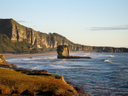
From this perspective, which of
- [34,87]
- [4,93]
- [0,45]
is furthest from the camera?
[0,45]

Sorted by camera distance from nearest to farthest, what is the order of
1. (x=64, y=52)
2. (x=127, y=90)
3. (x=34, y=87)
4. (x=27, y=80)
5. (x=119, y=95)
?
(x=34, y=87) < (x=27, y=80) < (x=119, y=95) < (x=127, y=90) < (x=64, y=52)

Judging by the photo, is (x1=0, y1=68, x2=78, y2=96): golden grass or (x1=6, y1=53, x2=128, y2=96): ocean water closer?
(x1=0, y1=68, x2=78, y2=96): golden grass

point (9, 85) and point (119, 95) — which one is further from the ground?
point (9, 85)

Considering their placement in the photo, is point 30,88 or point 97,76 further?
point 97,76

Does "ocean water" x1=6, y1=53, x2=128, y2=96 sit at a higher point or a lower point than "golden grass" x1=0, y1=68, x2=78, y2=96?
lower

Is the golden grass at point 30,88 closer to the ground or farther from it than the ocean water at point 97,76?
farther from it

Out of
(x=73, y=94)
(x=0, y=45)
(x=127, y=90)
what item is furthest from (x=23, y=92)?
(x=0, y=45)

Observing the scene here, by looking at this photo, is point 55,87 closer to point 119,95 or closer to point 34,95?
point 34,95

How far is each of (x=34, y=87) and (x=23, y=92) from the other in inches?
34.8

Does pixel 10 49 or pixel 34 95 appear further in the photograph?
pixel 10 49

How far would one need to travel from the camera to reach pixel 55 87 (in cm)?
1456

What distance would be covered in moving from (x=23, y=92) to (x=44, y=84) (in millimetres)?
1824

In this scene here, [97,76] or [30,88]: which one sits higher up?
[30,88]

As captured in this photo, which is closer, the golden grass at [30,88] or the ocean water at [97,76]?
the golden grass at [30,88]
